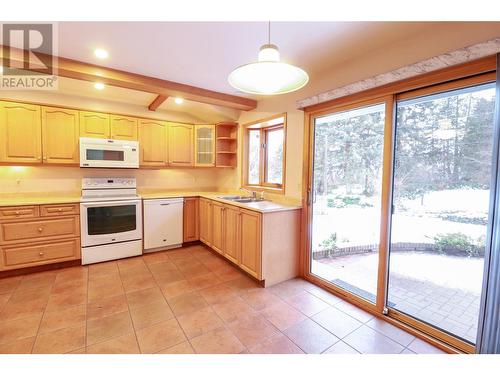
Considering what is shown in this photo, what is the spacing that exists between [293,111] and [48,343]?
3.20m

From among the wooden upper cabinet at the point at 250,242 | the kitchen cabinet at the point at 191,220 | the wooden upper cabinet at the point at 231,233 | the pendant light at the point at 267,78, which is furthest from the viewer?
the kitchen cabinet at the point at 191,220

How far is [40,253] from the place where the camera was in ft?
9.50

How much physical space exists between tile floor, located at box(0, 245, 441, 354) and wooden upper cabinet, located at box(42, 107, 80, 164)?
1.52 meters

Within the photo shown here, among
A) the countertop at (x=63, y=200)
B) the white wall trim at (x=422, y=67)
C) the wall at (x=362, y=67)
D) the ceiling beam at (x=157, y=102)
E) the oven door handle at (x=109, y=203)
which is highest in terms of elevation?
the ceiling beam at (x=157, y=102)

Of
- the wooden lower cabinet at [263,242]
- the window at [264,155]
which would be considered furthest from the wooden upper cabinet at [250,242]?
the window at [264,155]

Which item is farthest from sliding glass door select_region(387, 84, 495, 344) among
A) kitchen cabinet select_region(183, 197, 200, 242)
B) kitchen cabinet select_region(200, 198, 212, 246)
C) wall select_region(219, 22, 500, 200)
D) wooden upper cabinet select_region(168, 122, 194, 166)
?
wooden upper cabinet select_region(168, 122, 194, 166)

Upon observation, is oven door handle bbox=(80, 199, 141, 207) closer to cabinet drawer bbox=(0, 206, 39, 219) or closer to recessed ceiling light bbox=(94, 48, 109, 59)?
cabinet drawer bbox=(0, 206, 39, 219)

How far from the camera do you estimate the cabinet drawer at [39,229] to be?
273 centimetres

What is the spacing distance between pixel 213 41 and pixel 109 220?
272 centimetres

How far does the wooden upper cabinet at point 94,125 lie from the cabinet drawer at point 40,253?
1.49 meters

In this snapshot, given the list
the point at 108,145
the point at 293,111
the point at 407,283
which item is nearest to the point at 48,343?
the point at 108,145

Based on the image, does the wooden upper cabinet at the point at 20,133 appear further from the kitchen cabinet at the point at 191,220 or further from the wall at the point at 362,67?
the wall at the point at 362,67

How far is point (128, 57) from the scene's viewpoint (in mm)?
2254
